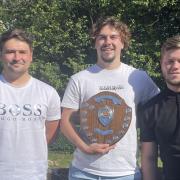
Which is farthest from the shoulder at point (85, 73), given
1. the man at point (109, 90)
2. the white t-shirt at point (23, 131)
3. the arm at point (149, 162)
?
the arm at point (149, 162)

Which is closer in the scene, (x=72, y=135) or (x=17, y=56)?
(x=17, y=56)

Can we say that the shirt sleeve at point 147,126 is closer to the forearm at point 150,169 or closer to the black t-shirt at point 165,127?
the black t-shirt at point 165,127

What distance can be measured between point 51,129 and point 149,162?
0.94m

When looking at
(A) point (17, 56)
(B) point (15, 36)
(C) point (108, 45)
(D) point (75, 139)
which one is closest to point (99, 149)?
(D) point (75, 139)

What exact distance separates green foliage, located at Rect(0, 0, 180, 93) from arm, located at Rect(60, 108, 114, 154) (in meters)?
16.6

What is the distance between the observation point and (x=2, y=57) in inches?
151

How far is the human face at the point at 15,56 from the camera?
372cm

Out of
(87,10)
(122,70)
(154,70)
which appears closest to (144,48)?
(154,70)

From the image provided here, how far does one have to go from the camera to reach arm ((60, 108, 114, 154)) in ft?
12.5

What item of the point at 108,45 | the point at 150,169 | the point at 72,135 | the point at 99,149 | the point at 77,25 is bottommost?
the point at 150,169

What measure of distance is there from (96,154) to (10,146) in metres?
0.73

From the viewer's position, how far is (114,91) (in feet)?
12.8

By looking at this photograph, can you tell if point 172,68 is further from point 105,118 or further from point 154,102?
point 105,118

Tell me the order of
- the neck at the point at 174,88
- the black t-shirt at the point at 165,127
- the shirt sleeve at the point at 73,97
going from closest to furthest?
1. the black t-shirt at the point at 165,127
2. the neck at the point at 174,88
3. the shirt sleeve at the point at 73,97
